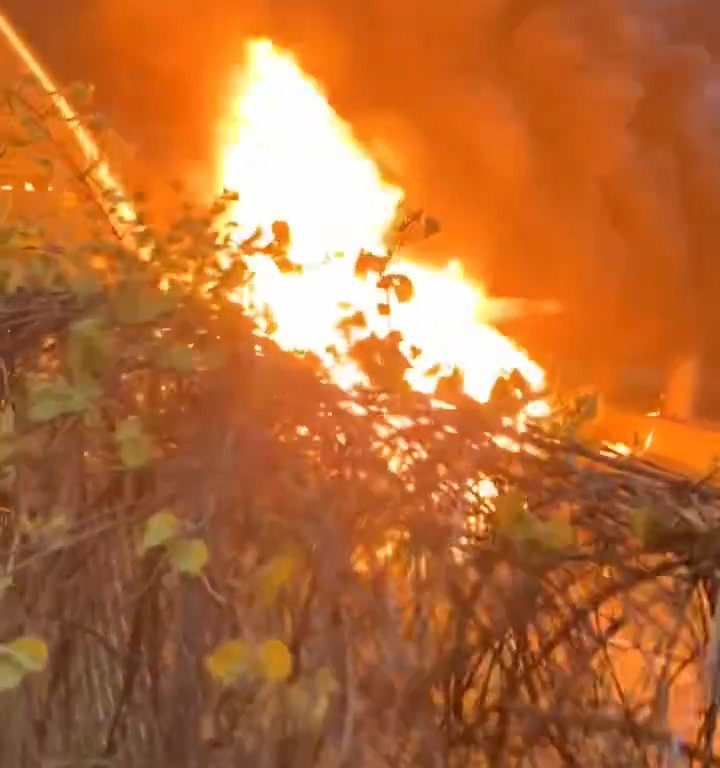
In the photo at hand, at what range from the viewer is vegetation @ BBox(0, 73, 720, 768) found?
61 centimetres

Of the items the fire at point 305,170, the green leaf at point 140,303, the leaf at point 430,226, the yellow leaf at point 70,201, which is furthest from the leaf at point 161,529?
the fire at point 305,170

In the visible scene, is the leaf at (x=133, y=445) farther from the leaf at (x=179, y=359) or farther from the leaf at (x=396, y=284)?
the leaf at (x=396, y=284)

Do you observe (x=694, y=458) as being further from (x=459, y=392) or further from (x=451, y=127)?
(x=459, y=392)

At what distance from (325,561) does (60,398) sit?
0.50 ft

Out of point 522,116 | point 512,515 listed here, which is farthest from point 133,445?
point 522,116

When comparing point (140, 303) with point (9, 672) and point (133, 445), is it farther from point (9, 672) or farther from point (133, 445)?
point (9, 672)

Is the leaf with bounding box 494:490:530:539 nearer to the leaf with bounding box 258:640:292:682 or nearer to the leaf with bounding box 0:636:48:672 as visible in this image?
the leaf with bounding box 258:640:292:682

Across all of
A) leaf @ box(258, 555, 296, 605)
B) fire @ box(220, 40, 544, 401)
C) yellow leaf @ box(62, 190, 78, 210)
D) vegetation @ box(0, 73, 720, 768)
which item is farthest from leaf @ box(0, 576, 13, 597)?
fire @ box(220, 40, 544, 401)

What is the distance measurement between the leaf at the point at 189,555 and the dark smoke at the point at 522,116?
6.94 feet

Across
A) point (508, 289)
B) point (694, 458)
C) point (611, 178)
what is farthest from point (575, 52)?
point (694, 458)

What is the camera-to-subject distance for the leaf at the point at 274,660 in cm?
59

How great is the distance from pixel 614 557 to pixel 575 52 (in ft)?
7.72

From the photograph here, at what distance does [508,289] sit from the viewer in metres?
3.01

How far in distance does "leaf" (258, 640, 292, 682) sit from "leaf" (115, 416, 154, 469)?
0.11 metres
